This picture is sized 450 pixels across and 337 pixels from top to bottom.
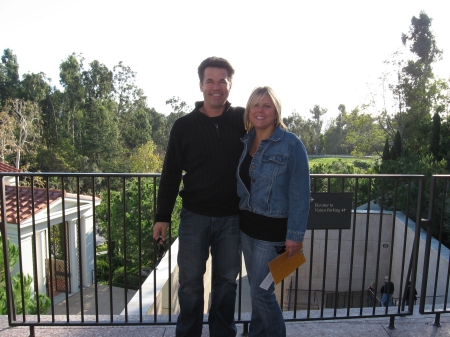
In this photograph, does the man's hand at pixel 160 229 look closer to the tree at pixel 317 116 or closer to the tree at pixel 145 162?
the tree at pixel 145 162

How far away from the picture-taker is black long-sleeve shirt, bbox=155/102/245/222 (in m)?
1.98

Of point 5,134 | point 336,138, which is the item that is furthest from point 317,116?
point 5,134

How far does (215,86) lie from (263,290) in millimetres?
1139

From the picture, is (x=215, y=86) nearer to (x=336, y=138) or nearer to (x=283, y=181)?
(x=283, y=181)

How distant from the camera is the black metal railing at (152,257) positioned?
2469 millimetres

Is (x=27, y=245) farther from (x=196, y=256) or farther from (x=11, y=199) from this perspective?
(x=196, y=256)

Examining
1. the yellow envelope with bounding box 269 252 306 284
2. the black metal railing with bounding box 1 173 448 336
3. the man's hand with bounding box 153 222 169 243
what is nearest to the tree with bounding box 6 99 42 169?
the black metal railing with bounding box 1 173 448 336

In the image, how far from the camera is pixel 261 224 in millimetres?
1878

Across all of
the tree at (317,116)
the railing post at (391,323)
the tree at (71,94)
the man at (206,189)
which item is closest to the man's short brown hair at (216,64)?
the man at (206,189)

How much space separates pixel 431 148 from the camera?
19406mm

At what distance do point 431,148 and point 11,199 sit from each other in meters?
19.8

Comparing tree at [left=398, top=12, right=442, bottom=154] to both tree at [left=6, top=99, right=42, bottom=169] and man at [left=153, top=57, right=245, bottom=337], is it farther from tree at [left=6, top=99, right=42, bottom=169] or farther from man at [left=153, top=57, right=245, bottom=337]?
tree at [left=6, top=99, right=42, bottom=169]

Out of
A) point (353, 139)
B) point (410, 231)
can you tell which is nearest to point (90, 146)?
point (353, 139)

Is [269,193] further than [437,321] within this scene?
No
